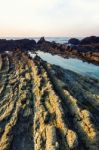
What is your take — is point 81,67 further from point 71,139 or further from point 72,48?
point 72,48

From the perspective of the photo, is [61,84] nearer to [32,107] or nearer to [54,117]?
[32,107]

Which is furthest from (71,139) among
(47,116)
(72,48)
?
(72,48)

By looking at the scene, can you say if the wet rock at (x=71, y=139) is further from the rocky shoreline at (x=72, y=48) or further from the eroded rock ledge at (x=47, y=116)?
the rocky shoreline at (x=72, y=48)

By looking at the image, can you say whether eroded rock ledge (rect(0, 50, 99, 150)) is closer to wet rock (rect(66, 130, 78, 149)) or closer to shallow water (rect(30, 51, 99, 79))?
wet rock (rect(66, 130, 78, 149))

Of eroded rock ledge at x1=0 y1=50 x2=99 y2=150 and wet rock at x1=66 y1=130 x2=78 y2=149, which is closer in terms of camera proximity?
wet rock at x1=66 y1=130 x2=78 y2=149

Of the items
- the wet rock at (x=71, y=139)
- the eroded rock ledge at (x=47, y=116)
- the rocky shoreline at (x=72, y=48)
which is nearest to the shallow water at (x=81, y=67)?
the rocky shoreline at (x=72, y=48)

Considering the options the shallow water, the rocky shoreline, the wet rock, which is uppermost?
the wet rock

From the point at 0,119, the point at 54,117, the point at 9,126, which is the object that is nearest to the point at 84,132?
the point at 54,117

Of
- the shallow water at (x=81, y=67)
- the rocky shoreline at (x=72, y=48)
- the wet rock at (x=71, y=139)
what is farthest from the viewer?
the rocky shoreline at (x=72, y=48)

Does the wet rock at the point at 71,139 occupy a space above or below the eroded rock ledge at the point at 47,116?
above

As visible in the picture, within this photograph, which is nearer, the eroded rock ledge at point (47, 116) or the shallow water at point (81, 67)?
the eroded rock ledge at point (47, 116)

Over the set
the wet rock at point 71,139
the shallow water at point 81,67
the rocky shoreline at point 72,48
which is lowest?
the rocky shoreline at point 72,48

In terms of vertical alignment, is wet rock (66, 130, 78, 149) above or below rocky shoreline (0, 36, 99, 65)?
above

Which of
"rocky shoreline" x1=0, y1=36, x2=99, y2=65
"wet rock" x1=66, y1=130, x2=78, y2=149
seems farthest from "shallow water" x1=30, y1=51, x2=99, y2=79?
"wet rock" x1=66, y1=130, x2=78, y2=149
